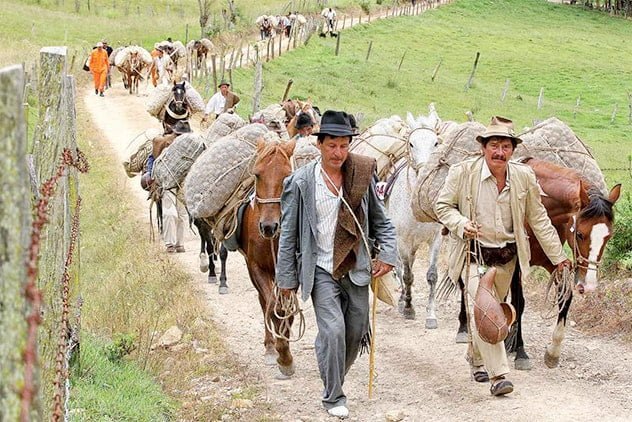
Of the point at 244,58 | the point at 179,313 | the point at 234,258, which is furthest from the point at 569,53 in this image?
the point at 179,313

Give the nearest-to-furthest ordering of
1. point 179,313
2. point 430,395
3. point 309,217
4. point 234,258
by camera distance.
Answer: point 309,217 → point 430,395 → point 179,313 → point 234,258

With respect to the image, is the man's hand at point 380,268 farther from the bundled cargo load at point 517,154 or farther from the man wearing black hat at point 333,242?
the bundled cargo load at point 517,154

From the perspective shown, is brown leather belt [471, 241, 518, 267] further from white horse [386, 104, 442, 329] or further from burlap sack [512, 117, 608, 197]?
white horse [386, 104, 442, 329]

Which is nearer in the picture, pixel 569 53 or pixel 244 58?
pixel 244 58

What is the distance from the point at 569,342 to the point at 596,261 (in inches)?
60.6

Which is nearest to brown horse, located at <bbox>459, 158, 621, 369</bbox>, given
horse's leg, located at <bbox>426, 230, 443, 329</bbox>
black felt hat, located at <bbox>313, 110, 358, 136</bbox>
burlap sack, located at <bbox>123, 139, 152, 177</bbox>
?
horse's leg, located at <bbox>426, 230, 443, 329</bbox>

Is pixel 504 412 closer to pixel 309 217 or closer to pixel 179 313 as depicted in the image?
pixel 309 217

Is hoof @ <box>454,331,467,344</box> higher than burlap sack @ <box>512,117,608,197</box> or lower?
lower

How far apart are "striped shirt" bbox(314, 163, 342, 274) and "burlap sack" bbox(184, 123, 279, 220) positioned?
206 cm

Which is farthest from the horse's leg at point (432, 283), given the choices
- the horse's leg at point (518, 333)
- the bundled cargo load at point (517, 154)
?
the horse's leg at point (518, 333)

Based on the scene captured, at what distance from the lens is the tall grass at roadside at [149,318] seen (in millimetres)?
7113

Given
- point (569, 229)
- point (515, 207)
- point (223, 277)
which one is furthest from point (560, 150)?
point (223, 277)

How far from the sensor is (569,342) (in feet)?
29.5

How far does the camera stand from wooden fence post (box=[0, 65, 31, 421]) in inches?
74.5
